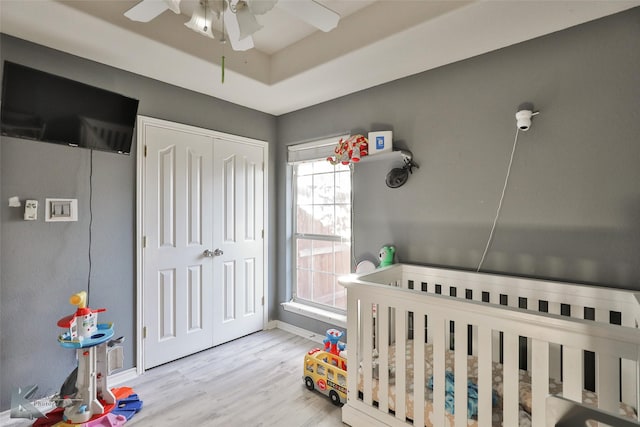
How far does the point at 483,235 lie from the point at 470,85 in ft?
3.39

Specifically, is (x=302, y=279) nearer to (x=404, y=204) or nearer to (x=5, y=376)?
(x=404, y=204)

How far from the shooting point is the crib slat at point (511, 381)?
1292mm

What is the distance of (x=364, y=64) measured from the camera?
2160 millimetres

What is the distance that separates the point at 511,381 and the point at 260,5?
186cm

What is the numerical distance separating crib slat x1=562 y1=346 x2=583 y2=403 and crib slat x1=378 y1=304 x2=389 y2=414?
2.51ft

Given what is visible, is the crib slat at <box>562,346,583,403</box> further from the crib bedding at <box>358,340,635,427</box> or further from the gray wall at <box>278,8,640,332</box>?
the gray wall at <box>278,8,640,332</box>

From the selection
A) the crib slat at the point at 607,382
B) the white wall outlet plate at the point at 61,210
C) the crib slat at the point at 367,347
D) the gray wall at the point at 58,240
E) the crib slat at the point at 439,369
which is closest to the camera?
the crib slat at the point at 607,382

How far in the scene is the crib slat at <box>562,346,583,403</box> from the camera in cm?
116

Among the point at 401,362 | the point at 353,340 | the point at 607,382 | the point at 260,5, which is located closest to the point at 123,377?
the point at 353,340

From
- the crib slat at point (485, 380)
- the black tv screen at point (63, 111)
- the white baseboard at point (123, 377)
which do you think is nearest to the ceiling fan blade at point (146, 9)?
the black tv screen at point (63, 111)

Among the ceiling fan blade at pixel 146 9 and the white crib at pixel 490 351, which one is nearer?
the white crib at pixel 490 351

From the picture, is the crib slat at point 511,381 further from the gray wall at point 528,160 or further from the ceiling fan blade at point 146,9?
the ceiling fan blade at point 146,9

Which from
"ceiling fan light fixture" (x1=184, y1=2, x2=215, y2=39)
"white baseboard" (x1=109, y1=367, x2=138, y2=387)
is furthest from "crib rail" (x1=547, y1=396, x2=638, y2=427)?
"white baseboard" (x1=109, y1=367, x2=138, y2=387)

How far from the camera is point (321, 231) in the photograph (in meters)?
3.11
